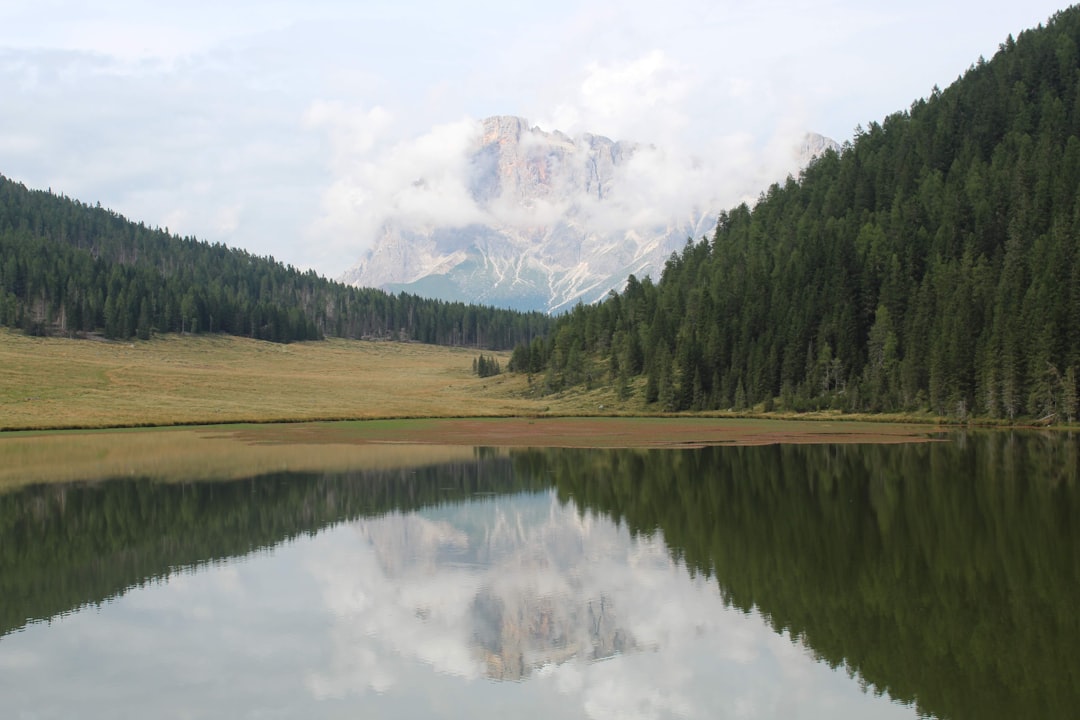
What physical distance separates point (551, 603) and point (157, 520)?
72.5 feet

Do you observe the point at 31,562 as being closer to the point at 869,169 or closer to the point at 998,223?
the point at 998,223

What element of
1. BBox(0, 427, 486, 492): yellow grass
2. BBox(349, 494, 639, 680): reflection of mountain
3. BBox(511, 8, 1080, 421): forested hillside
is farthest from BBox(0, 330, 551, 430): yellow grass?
BBox(349, 494, 639, 680): reflection of mountain

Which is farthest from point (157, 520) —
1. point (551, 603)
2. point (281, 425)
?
point (281, 425)

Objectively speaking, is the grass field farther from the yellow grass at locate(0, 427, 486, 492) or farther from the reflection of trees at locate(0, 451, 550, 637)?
the reflection of trees at locate(0, 451, 550, 637)

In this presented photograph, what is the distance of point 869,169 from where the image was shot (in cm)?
17238

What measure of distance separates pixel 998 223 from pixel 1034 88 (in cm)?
5123

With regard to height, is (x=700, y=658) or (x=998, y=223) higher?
(x=998, y=223)

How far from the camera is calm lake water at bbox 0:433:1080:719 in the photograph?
1878 centimetres

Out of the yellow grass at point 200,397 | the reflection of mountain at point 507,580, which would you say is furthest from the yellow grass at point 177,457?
the reflection of mountain at point 507,580

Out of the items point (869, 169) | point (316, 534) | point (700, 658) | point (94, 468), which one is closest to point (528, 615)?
point (700, 658)

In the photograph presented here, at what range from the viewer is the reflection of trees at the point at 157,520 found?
29.3 m

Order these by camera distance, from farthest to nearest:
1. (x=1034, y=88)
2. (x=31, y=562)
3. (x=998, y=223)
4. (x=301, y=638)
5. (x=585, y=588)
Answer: (x=1034, y=88) → (x=998, y=223) → (x=31, y=562) → (x=585, y=588) → (x=301, y=638)

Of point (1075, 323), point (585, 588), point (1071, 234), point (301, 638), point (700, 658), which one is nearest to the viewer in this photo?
point (700, 658)

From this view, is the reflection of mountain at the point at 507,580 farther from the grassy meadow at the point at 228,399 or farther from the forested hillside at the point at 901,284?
the forested hillside at the point at 901,284
